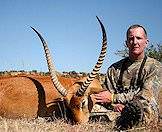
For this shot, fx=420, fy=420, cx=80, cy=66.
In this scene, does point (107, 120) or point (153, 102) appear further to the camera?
point (107, 120)

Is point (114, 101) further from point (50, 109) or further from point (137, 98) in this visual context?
point (50, 109)

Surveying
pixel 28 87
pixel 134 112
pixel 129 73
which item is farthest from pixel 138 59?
pixel 28 87

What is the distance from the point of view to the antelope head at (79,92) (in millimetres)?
7133

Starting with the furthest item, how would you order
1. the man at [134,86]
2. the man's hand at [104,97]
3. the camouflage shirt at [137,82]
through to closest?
the man's hand at [104,97] → the camouflage shirt at [137,82] → the man at [134,86]

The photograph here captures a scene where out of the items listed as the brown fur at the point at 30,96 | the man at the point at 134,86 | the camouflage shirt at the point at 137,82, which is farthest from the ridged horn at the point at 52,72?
the camouflage shirt at the point at 137,82

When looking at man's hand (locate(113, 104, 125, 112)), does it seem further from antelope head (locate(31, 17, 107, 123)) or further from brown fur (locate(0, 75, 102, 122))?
brown fur (locate(0, 75, 102, 122))

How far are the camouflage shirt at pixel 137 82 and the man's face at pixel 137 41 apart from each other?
20cm

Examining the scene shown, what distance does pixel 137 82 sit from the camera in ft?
22.7

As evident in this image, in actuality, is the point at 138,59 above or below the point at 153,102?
above

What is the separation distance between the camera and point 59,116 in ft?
25.7

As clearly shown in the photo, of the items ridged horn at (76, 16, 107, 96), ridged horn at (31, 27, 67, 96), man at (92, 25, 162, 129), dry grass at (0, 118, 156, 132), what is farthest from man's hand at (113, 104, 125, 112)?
ridged horn at (31, 27, 67, 96)

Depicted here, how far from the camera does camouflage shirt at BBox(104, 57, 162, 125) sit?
6285mm

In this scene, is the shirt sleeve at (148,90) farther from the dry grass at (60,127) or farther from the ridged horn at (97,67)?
the ridged horn at (97,67)

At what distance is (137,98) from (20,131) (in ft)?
6.32
